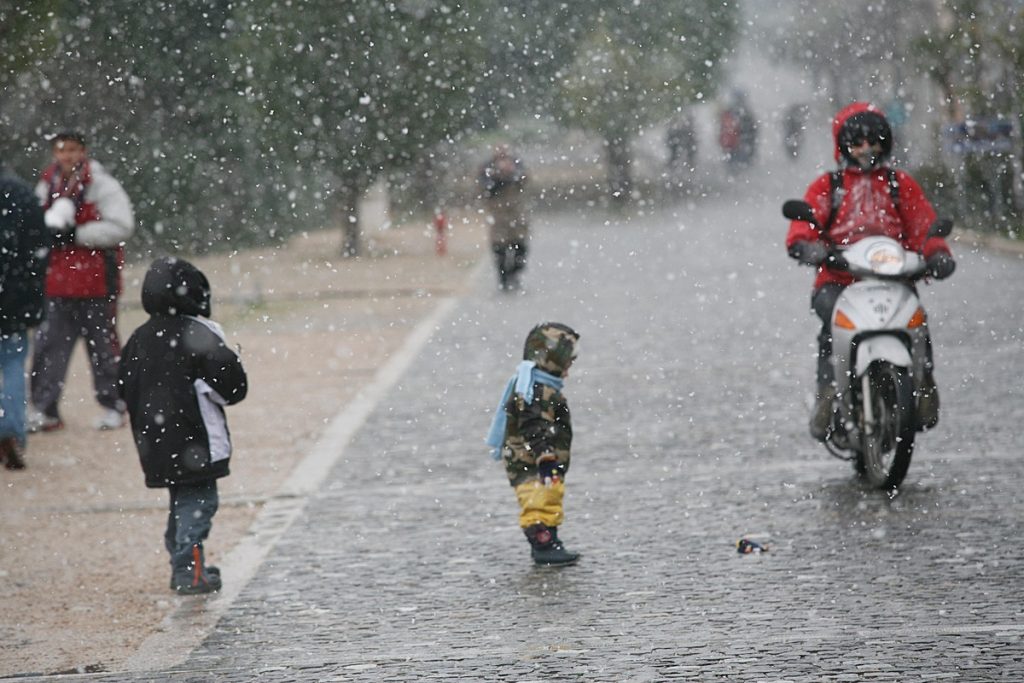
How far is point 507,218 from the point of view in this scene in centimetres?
2325

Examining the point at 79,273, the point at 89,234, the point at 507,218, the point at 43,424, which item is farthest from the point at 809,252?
the point at 507,218

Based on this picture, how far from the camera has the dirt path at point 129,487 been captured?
693cm

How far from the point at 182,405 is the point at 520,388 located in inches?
50.4

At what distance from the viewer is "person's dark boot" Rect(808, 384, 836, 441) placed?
8.72 m

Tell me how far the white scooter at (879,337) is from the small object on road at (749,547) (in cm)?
101

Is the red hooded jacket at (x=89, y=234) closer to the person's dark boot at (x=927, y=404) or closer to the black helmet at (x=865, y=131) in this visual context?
the black helmet at (x=865, y=131)

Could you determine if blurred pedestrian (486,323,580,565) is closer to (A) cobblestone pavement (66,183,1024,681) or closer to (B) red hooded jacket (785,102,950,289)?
(A) cobblestone pavement (66,183,1024,681)

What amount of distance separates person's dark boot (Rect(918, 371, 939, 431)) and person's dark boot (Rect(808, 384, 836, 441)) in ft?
1.59

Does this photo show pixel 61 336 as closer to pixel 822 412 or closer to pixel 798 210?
pixel 822 412

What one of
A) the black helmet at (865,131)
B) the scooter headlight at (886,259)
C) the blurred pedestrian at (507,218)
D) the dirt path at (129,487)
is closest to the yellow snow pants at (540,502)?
the dirt path at (129,487)

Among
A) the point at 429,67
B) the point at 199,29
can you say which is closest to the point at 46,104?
the point at 199,29

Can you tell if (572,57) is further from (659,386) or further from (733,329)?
(659,386)

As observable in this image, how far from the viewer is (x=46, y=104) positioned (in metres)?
29.9

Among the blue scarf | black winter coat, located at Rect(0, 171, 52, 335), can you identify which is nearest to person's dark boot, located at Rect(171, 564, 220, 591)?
the blue scarf
